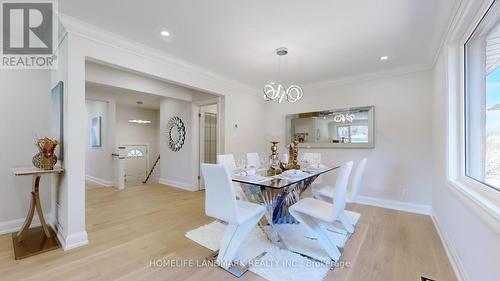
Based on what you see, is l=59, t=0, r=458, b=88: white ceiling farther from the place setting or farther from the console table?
the console table

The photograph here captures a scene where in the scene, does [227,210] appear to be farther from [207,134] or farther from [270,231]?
[207,134]

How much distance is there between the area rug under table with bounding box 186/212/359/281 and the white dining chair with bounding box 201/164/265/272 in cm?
18

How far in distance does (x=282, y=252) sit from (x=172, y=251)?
3.74 ft

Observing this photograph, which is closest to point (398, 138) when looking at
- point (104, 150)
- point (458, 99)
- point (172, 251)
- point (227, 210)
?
point (458, 99)

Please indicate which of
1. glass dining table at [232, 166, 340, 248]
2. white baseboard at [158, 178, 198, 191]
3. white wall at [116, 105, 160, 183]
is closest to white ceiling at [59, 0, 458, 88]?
glass dining table at [232, 166, 340, 248]

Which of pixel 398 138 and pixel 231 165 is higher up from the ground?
pixel 398 138

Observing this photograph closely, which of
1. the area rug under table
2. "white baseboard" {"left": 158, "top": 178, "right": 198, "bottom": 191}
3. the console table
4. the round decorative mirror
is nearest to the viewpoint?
the area rug under table

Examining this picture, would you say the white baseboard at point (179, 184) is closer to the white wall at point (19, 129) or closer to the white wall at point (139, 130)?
the white wall at point (139, 130)

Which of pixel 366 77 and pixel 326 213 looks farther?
pixel 366 77

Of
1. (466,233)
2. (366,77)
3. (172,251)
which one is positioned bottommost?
(172,251)

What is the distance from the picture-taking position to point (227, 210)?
6.23 ft

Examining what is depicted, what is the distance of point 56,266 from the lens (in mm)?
1947

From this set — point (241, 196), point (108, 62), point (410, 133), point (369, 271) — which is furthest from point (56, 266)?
point (410, 133)

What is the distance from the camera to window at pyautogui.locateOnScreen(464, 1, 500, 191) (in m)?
1.54
